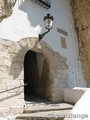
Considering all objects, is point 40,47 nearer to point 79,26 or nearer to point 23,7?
point 23,7

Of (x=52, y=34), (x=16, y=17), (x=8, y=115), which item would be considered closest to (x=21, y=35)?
(x=16, y=17)

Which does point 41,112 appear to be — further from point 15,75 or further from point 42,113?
point 15,75

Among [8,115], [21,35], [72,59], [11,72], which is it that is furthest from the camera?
[72,59]

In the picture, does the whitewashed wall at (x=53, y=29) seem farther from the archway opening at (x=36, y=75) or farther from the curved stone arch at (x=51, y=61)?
the archway opening at (x=36, y=75)

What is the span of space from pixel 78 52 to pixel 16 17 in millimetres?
3224

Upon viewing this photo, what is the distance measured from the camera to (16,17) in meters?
6.29

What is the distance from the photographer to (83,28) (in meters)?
8.62

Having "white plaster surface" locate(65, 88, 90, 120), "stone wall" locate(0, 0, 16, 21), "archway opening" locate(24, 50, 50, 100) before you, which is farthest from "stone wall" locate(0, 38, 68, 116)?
"white plaster surface" locate(65, 88, 90, 120)

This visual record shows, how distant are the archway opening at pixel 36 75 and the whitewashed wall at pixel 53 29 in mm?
854

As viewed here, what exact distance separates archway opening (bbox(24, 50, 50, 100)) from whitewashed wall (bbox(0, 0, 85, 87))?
854 millimetres

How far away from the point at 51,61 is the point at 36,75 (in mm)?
1304

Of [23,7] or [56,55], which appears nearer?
[23,7]

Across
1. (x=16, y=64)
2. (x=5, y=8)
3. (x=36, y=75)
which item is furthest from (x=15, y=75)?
(x=36, y=75)

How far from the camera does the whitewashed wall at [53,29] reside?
20.0 feet
